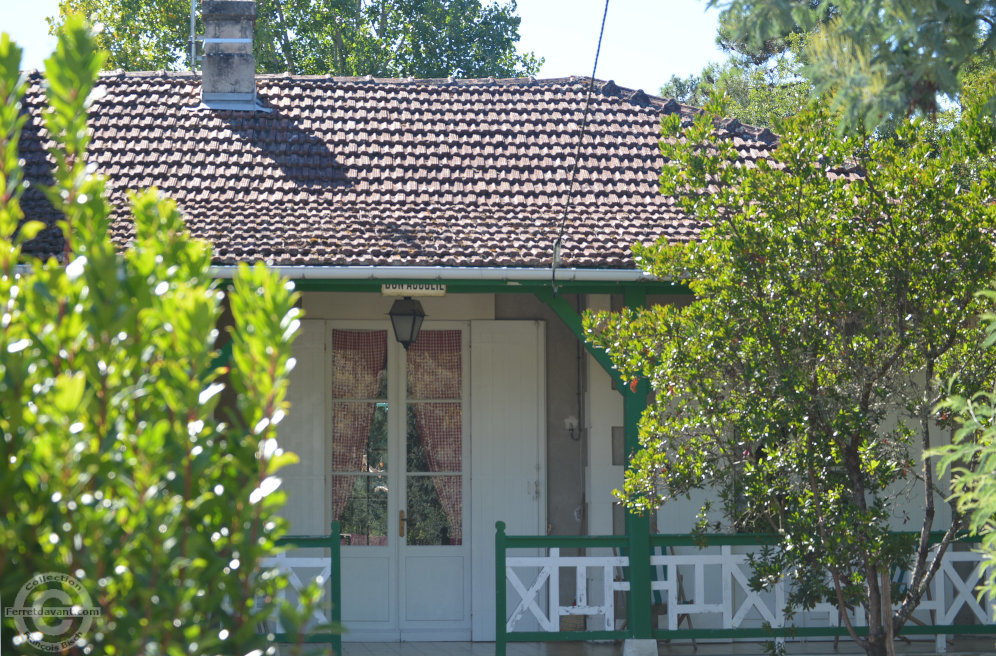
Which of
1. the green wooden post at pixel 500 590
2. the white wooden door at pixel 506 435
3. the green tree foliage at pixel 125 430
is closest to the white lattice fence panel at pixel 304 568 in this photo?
the green wooden post at pixel 500 590

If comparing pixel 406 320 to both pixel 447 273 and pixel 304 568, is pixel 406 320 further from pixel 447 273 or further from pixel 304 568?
pixel 304 568

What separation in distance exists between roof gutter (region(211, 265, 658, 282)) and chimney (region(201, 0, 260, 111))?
3.14 meters

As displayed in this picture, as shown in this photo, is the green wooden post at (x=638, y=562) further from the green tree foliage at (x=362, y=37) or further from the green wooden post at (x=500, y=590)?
the green tree foliage at (x=362, y=37)

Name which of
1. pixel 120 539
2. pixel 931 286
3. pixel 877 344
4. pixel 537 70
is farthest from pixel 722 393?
pixel 537 70

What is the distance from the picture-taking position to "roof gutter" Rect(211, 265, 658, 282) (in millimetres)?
6863

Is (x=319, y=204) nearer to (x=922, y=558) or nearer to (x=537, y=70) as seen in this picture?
(x=922, y=558)

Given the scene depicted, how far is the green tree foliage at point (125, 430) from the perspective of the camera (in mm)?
2098

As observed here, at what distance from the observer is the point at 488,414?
27.2ft

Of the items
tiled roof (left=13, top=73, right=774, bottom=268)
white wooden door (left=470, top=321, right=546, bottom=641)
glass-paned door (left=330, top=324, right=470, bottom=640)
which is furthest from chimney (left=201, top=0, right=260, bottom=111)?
white wooden door (left=470, top=321, right=546, bottom=641)

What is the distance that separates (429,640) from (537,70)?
2045cm

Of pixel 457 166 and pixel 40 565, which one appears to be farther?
pixel 457 166

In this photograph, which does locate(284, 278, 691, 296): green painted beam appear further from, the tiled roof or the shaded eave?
the tiled roof

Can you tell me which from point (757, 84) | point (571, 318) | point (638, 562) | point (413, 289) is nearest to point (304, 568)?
point (413, 289)

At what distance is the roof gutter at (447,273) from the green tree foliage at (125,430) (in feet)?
14.7
